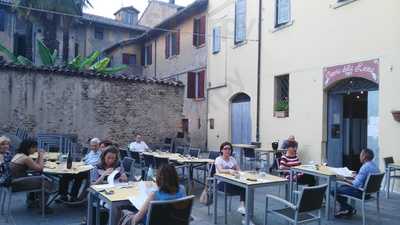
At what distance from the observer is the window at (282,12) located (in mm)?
12695

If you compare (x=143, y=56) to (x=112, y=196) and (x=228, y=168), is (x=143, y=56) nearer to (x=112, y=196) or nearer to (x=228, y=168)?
(x=228, y=168)

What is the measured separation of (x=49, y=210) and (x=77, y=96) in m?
7.74

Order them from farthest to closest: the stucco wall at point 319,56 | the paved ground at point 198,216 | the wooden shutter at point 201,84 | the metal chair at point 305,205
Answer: the wooden shutter at point 201,84 < the stucco wall at point 319,56 < the paved ground at point 198,216 < the metal chair at point 305,205

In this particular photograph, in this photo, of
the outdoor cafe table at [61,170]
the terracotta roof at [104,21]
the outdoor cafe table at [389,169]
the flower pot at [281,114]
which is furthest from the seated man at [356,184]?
the terracotta roof at [104,21]

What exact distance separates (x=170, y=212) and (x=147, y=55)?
22463mm

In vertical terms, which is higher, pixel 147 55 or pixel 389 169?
pixel 147 55

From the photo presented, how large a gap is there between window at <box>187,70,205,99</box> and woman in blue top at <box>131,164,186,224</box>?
14507mm

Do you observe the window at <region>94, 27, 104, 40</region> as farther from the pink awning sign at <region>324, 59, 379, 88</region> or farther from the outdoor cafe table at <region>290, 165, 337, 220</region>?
the outdoor cafe table at <region>290, 165, 337, 220</region>

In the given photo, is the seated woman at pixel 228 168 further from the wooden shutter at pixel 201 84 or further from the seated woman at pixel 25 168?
the wooden shutter at pixel 201 84

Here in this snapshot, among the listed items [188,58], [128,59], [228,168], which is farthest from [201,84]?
[228,168]

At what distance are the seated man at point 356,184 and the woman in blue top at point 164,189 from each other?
354 centimetres

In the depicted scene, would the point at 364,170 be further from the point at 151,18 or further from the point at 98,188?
the point at 151,18

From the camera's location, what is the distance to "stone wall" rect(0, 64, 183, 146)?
12.7 meters

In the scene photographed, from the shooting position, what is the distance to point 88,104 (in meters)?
13.9
